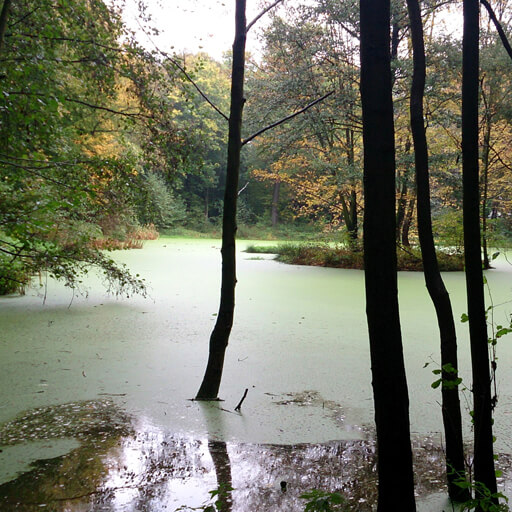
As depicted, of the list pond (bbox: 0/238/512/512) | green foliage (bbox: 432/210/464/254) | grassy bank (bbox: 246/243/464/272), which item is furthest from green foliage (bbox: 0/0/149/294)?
green foliage (bbox: 432/210/464/254)

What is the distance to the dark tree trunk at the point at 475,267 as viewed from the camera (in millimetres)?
1191

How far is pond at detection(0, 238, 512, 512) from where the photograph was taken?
4.57ft

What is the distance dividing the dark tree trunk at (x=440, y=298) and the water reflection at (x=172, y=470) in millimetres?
129

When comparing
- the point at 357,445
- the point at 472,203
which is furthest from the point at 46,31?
the point at 357,445

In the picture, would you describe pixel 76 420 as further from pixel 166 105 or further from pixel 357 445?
pixel 166 105

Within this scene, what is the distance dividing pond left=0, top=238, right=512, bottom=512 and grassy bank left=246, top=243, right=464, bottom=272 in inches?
123

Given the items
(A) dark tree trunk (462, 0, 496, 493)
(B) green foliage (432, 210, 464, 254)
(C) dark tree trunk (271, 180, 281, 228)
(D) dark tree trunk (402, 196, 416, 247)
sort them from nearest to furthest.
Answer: (A) dark tree trunk (462, 0, 496, 493)
(B) green foliage (432, 210, 464, 254)
(D) dark tree trunk (402, 196, 416, 247)
(C) dark tree trunk (271, 180, 281, 228)

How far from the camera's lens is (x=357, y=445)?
171 cm

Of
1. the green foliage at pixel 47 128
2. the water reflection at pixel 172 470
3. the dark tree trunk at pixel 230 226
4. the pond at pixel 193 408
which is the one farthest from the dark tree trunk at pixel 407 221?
the water reflection at pixel 172 470

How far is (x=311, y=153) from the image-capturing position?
A: 866cm

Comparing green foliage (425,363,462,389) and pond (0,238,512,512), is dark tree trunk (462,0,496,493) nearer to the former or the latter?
green foliage (425,363,462,389)

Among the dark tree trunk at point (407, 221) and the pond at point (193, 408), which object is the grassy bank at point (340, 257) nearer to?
the dark tree trunk at point (407, 221)

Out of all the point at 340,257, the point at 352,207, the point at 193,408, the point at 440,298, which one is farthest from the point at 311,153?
the point at 440,298

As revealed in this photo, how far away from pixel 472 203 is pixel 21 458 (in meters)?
1.63
